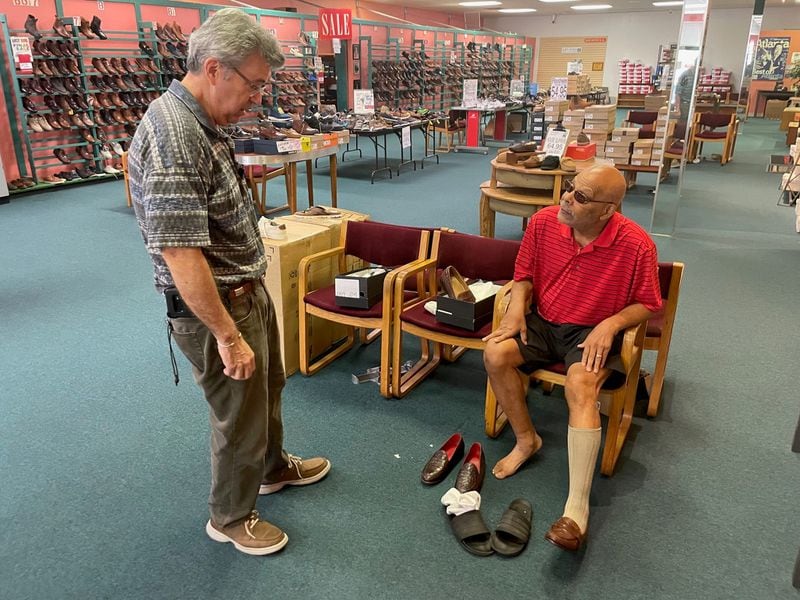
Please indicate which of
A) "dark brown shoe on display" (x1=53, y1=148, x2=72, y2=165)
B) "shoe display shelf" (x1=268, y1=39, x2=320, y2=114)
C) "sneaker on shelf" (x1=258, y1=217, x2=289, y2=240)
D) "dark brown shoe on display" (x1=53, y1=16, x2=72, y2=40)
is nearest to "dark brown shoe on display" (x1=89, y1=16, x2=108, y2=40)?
"dark brown shoe on display" (x1=53, y1=16, x2=72, y2=40)

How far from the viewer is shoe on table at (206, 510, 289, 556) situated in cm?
207

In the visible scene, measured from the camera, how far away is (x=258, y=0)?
12281 mm

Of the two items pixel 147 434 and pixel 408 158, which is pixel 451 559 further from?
pixel 408 158

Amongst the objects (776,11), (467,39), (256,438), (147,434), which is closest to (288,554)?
(256,438)

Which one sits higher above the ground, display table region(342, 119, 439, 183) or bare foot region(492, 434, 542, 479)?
display table region(342, 119, 439, 183)

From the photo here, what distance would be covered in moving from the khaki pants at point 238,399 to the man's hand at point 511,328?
890mm

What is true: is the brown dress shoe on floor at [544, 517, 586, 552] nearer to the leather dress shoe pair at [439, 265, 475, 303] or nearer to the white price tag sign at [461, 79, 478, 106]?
the leather dress shoe pair at [439, 265, 475, 303]

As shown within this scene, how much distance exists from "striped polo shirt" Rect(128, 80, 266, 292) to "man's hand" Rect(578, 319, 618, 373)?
1.36m

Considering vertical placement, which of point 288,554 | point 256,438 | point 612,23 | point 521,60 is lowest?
point 288,554

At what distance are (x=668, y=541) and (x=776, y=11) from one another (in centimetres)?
2185

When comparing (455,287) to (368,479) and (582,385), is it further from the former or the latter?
(368,479)

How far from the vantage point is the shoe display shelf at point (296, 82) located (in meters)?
11.2

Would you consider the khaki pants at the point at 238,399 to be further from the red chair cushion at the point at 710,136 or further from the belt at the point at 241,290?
the red chair cushion at the point at 710,136

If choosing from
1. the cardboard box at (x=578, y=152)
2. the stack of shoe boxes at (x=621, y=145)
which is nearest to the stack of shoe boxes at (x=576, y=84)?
the stack of shoe boxes at (x=621, y=145)
